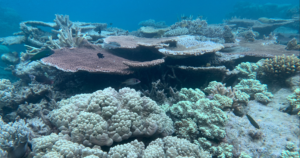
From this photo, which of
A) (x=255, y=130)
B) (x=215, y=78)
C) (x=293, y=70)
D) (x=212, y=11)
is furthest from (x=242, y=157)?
(x=212, y=11)

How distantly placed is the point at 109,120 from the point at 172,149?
1.08 metres

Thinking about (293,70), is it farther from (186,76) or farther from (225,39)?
(225,39)

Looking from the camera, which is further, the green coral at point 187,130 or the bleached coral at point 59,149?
the green coral at point 187,130

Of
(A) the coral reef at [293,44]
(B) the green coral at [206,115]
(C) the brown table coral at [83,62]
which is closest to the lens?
(B) the green coral at [206,115]

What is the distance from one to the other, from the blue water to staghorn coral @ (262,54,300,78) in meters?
81.3

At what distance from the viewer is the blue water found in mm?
82500

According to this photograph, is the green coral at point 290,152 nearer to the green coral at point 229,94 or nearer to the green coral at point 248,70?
the green coral at point 229,94

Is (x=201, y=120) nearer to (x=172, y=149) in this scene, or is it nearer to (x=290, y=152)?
(x=172, y=149)

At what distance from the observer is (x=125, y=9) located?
127 meters

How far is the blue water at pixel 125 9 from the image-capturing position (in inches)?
3248

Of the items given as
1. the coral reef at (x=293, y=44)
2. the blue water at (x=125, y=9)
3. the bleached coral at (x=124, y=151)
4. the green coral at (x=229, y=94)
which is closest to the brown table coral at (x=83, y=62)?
the bleached coral at (x=124, y=151)

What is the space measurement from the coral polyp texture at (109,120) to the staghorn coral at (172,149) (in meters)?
0.26

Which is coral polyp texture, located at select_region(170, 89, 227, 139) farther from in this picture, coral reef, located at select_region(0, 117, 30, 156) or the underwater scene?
coral reef, located at select_region(0, 117, 30, 156)

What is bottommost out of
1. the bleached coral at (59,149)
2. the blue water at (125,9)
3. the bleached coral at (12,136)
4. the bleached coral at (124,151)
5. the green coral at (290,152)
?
the green coral at (290,152)
